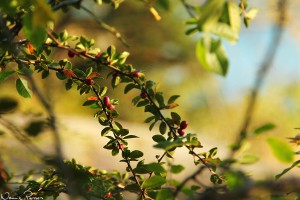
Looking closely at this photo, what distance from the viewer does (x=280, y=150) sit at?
0.40 metres

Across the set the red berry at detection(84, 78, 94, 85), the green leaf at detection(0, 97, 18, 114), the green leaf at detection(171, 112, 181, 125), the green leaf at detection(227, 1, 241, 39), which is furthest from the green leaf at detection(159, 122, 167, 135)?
the green leaf at detection(227, 1, 241, 39)

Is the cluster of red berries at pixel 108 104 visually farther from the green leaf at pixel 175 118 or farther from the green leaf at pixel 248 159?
the green leaf at pixel 248 159

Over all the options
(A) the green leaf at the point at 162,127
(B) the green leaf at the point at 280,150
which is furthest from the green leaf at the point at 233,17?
(A) the green leaf at the point at 162,127

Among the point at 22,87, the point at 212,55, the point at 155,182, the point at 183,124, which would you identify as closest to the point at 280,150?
the point at 212,55

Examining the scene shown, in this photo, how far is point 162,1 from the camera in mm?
582

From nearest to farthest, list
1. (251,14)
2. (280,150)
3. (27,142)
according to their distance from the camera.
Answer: (280,150)
(27,142)
(251,14)

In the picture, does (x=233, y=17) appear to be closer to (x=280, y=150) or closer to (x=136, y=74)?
(x=280, y=150)

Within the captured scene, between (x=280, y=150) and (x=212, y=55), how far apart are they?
0.11 m

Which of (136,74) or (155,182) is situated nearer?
(155,182)

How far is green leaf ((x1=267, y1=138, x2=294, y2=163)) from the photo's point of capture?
1.29 feet

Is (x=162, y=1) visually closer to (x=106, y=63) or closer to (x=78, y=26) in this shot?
(x=106, y=63)

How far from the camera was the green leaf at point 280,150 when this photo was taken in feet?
1.29

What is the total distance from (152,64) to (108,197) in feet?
26.6

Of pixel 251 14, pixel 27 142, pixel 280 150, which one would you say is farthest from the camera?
pixel 251 14
